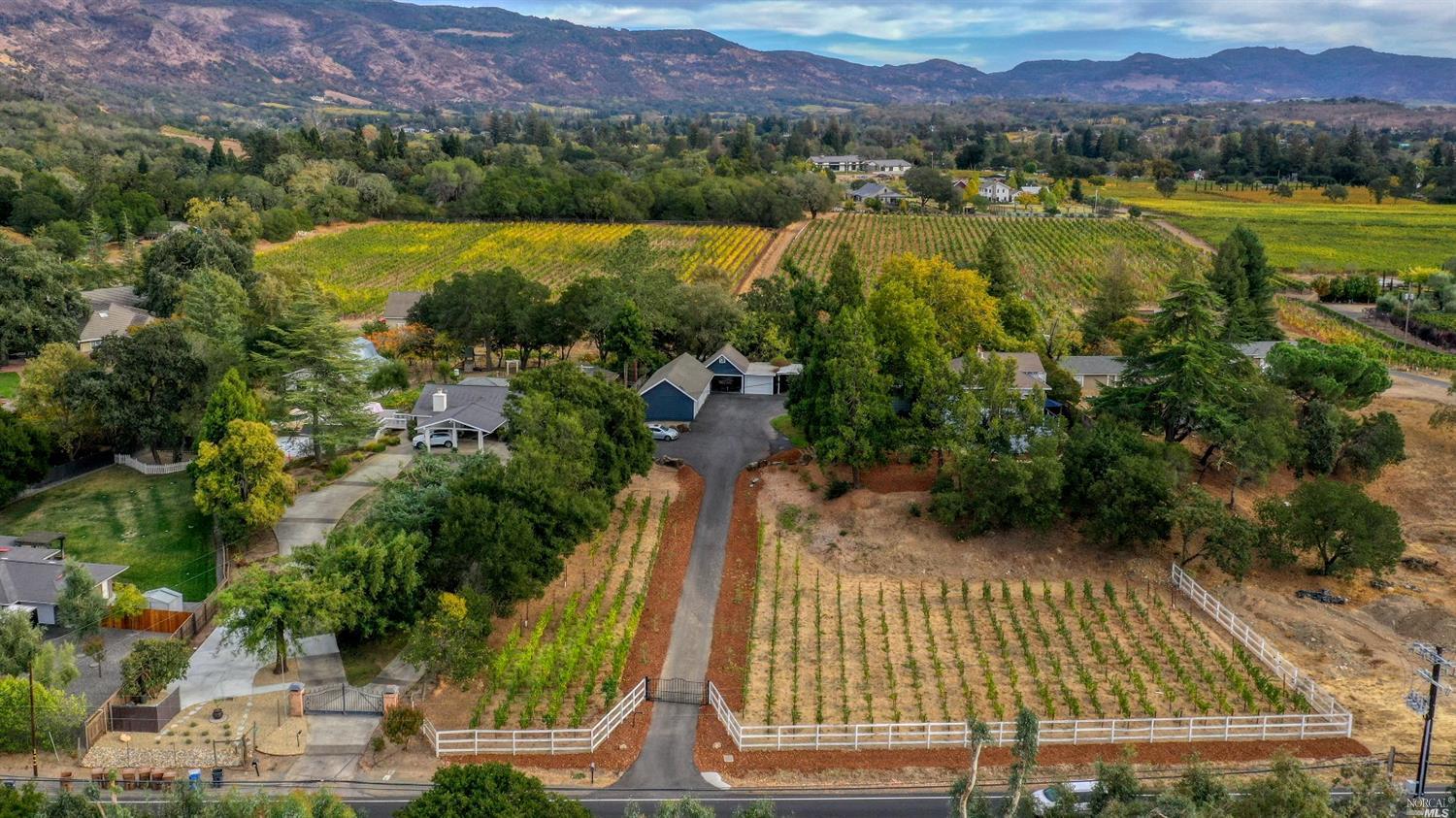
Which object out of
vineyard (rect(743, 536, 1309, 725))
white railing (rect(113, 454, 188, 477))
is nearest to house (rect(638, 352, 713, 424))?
vineyard (rect(743, 536, 1309, 725))

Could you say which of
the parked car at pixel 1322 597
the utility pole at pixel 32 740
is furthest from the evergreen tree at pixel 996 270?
the utility pole at pixel 32 740

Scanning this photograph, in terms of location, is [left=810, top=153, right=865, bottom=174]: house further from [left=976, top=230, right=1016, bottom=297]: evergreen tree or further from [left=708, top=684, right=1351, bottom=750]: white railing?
[left=708, top=684, right=1351, bottom=750]: white railing

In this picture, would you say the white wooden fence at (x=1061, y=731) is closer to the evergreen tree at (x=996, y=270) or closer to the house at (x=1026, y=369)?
the house at (x=1026, y=369)

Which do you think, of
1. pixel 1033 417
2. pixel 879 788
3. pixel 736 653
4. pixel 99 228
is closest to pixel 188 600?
pixel 736 653

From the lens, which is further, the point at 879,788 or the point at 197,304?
the point at 197,304

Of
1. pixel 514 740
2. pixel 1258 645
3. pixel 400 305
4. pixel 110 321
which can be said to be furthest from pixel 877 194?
pixel 514 740

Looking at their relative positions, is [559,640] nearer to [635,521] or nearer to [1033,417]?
[635,521]
